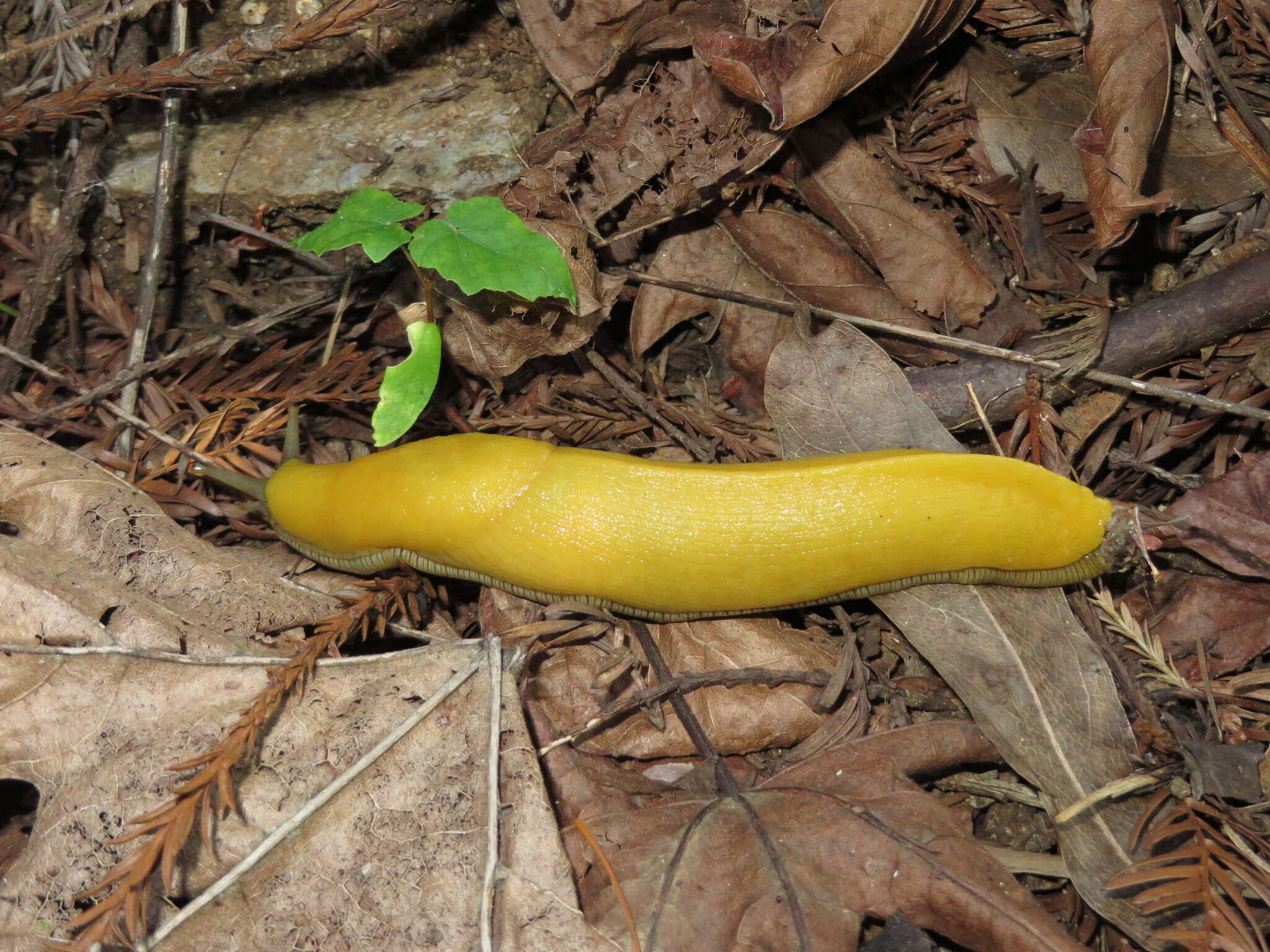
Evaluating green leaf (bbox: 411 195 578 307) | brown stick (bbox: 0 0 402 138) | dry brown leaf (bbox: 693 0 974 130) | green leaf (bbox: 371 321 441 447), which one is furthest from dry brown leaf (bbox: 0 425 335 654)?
dry brown leaf (bbox: 693 0 974 130)

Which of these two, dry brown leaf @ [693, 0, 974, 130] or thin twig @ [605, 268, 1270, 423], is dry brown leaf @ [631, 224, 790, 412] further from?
dry brown leaf @ [693, 0, 974, 130]

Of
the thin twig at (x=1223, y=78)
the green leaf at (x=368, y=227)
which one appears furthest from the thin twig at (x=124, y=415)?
the thin twig at (x=1223, y=78)

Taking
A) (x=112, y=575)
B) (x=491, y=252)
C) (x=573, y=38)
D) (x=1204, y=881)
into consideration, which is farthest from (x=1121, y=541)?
(x=112, y=575)

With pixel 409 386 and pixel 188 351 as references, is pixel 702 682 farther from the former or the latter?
pixel 188 351

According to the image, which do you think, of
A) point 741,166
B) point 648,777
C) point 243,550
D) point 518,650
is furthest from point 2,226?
point 648,777

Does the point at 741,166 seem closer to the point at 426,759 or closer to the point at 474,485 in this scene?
the point at 474,485

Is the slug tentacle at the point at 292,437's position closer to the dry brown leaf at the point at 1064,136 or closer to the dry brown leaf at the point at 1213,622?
the dry brown leaf at the point at 1064,136
